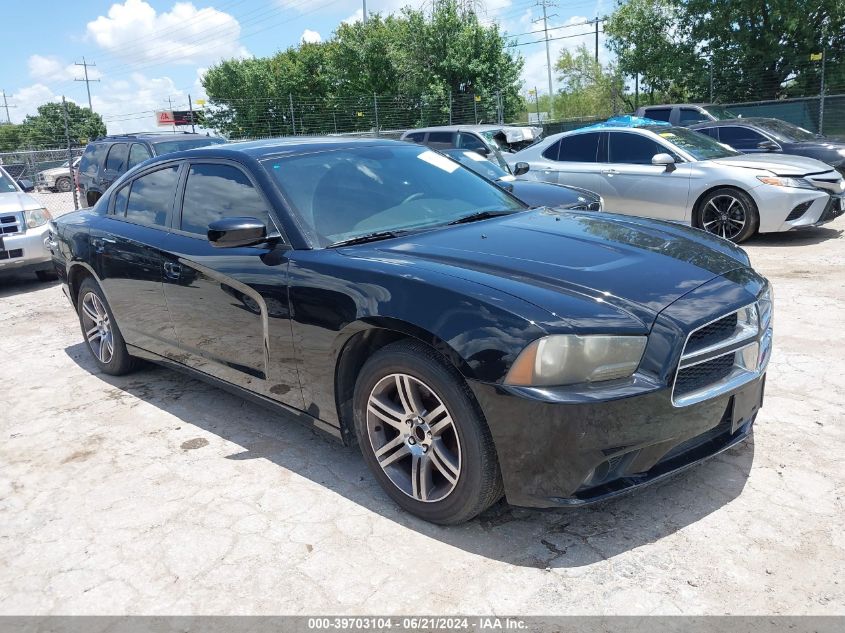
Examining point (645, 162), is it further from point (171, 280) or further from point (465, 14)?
point (465, 14)

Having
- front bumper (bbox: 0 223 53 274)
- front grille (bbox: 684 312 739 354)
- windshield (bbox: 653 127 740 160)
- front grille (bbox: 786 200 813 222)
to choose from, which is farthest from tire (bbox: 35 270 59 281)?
front grille (bbox: 786 200 813 222)

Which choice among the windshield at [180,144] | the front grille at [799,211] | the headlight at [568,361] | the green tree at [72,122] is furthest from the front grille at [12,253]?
the green tree at [72,122]

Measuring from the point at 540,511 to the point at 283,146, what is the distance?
7.82 ft

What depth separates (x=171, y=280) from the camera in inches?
163

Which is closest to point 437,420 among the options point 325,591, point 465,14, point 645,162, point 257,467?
point 325,591

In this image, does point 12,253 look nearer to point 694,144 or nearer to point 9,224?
point 9,224

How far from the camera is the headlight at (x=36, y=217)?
28.8 ft

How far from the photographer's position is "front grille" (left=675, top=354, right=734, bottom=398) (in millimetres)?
2631

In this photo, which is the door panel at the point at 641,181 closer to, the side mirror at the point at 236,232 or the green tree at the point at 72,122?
the side mirror at the point at 236,232

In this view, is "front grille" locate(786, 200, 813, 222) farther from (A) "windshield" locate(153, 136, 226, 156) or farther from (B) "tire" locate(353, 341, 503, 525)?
(A) "windshield" locate(153, 136, 226, 156)

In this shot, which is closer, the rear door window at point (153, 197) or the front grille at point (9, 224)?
the rear door window at point (153, 197)

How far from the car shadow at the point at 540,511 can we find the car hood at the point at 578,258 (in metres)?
0.87

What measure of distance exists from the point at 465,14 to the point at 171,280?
33779mm

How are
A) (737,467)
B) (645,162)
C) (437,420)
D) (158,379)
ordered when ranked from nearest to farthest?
(437,420), (737,467), (158,379), (645,162)
